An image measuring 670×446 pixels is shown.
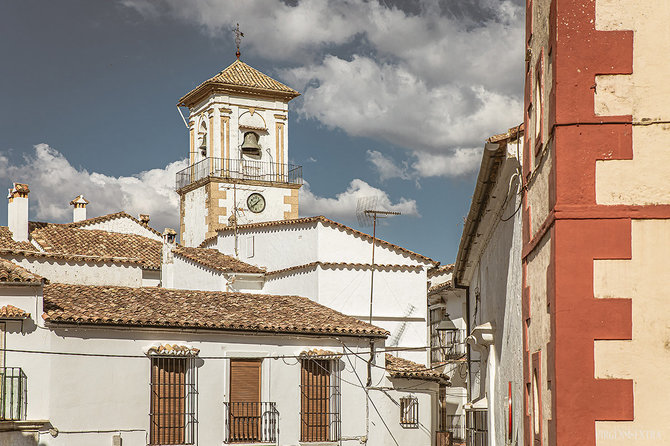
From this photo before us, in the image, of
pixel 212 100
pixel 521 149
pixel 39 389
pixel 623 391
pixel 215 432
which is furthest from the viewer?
pixel 212 100

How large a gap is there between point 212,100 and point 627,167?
4065 centimetres

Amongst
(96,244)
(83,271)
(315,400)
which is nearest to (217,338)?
(315,400)

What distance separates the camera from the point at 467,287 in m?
23.9

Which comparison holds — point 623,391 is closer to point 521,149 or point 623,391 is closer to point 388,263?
point 521,149

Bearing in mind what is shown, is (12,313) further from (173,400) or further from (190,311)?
(190,311)

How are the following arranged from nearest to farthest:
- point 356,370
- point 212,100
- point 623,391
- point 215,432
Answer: point 623,391, point 215,432, point 356,370, point 212,100

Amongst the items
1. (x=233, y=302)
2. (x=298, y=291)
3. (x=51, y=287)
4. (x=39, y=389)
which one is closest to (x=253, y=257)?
(x=298, y=291)

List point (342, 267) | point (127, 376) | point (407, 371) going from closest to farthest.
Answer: point (127, 376) → point (407, 371) → point (342, 267)

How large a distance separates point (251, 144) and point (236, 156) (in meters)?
1.07

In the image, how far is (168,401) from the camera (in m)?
23.2

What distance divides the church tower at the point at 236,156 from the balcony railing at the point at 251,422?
21602 mm

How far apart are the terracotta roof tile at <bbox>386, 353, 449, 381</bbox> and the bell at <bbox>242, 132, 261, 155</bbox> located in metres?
21.0

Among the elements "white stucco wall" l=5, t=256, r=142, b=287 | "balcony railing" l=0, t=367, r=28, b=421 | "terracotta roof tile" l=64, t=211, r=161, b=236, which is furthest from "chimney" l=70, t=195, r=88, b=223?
"balcony railing" l=0, t=367, r=28, b=421

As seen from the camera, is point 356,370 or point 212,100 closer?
point 356,370
